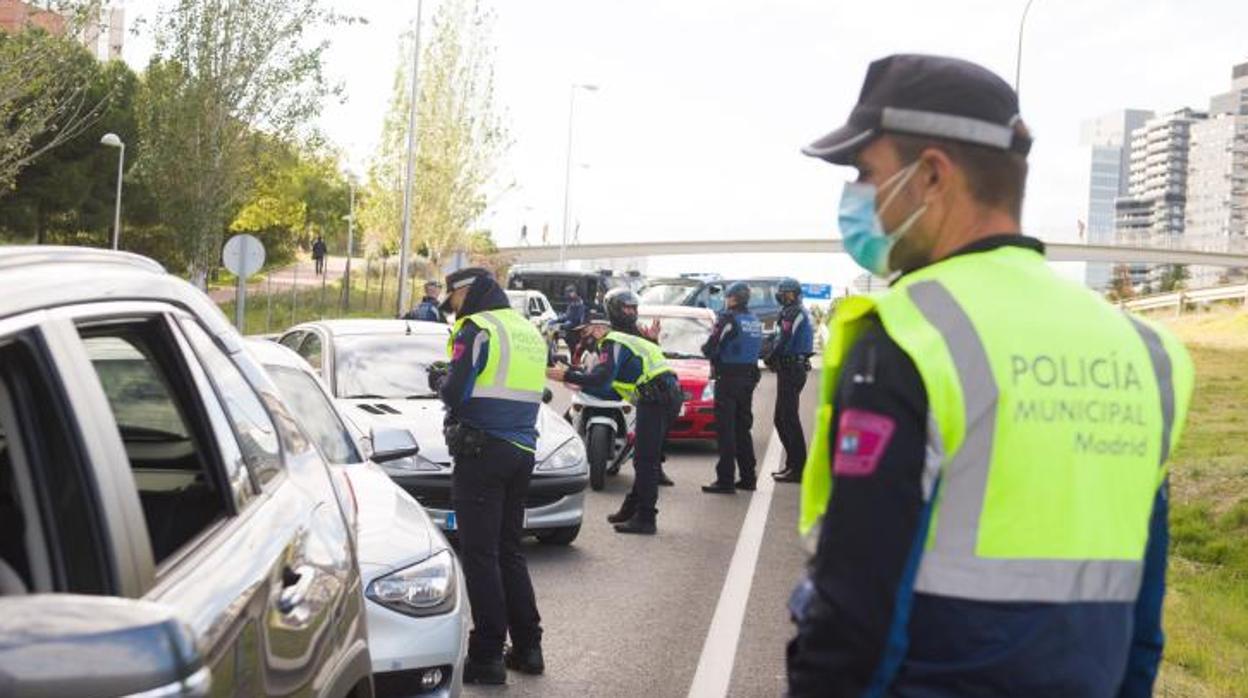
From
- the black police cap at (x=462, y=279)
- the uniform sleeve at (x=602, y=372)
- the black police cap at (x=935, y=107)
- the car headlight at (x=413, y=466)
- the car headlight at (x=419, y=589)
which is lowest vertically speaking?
the car headlight at (x=413, y=466)

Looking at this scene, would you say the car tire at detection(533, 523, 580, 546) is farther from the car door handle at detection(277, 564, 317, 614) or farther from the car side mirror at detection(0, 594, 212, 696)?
the car side mirror at detection(0, 594, 212, 696)

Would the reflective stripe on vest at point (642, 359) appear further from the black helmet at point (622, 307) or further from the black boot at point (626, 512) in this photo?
the black boot at point (626, 512)

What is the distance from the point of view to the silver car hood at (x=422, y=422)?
31.3ft

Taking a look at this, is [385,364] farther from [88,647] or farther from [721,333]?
[88,647]

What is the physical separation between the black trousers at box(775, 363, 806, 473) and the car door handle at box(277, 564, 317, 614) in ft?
39.5

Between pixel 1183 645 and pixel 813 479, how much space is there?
6.38 metres

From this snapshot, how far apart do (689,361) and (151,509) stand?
16.0 meters

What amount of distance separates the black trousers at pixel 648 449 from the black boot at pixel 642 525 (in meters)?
0.02

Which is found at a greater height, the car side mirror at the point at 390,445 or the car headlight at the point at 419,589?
the car side mirror at the point at 390,445

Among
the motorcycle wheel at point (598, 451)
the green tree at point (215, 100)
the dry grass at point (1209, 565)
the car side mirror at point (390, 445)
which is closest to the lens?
the car side mirror at point (390, 445)

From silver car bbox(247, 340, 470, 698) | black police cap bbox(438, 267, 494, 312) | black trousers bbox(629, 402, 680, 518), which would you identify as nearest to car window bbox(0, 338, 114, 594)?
silver car bbox(247, 340, 470, 698)

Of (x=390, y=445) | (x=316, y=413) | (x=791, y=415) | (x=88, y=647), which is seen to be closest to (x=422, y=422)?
(x=316, y=413)

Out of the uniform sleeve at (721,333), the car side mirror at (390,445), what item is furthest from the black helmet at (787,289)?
the car side mirror at (390,445)

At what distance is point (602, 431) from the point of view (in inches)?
552
